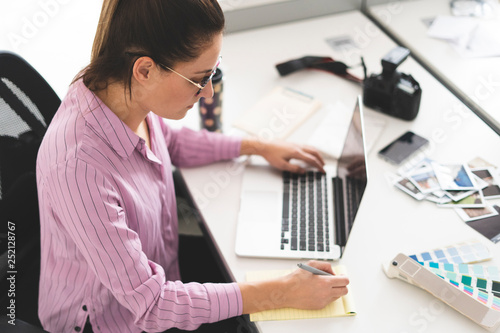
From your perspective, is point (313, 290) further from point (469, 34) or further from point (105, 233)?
point (469, 34)

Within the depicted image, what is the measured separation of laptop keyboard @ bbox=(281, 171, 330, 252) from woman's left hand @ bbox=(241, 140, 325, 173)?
0.03 metres

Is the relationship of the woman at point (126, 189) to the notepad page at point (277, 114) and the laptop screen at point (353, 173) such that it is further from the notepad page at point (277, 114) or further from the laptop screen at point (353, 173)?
the notepad page at point (277, 114)

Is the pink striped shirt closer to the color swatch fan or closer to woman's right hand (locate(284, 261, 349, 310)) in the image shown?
woman's right hand (locate(284, 261, 349, 310))

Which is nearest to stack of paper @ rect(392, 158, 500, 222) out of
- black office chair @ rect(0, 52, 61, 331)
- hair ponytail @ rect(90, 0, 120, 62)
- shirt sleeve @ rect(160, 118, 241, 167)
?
shirt sleeve @ rect(160, 118, 241, 167)

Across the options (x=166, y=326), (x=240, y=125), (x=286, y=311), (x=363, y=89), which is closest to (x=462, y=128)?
(x=363, y=89)

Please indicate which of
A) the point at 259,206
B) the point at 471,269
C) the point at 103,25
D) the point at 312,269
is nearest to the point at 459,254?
the point at 471,269

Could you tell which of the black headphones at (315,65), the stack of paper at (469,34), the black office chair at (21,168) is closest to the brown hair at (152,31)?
the black office chair at (21,168)

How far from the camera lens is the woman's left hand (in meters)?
1.38

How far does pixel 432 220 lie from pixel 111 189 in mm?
802

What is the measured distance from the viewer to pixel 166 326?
1051mm

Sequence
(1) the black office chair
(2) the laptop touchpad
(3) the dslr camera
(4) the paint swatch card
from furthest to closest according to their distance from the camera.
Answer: (3) the dslr camera < (2) the laptop touchpad < (1) the black office chair < (4) the paint swatch card

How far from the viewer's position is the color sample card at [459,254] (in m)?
1.14

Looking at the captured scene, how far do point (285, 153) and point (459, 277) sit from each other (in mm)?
557

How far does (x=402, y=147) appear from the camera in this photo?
4.76 ft
